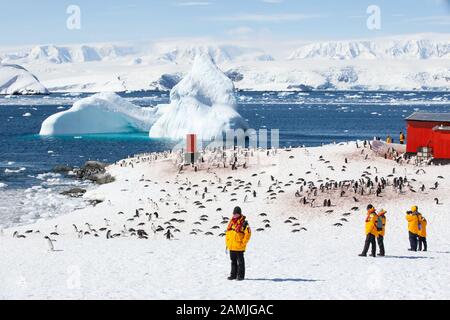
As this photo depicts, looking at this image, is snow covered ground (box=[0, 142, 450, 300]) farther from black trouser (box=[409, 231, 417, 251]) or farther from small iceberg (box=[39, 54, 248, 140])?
small iceberg (box=[39, 54, 248, 140])

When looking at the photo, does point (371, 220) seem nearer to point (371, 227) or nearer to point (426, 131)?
point (371, 227)

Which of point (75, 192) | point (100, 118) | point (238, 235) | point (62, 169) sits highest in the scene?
point (100, 118)

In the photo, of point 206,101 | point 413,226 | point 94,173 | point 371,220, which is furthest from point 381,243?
point 206,101

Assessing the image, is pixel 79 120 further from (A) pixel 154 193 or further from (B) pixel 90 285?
(B) pixel 90 285

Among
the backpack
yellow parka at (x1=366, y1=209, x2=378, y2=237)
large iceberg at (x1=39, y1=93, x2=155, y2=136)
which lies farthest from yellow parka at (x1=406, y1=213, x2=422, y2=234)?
large iceberg at (x1=39, y1=93, x2=155, y2=136)

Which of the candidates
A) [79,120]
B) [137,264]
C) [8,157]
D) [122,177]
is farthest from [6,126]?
[137,264]

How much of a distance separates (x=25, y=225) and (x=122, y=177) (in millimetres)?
12896

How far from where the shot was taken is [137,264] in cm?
1795

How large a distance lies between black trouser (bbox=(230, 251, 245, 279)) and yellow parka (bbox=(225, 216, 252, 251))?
304mm

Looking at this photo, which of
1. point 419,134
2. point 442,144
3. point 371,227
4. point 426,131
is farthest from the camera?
point 419,134

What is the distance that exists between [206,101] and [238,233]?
5195 centimetres

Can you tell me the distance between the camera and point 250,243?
22.2 metres

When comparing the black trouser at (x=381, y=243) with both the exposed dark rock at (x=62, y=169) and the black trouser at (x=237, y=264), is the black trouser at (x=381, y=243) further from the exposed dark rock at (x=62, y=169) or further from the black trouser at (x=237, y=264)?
the exposed dark rock at (x=62, y=169)
